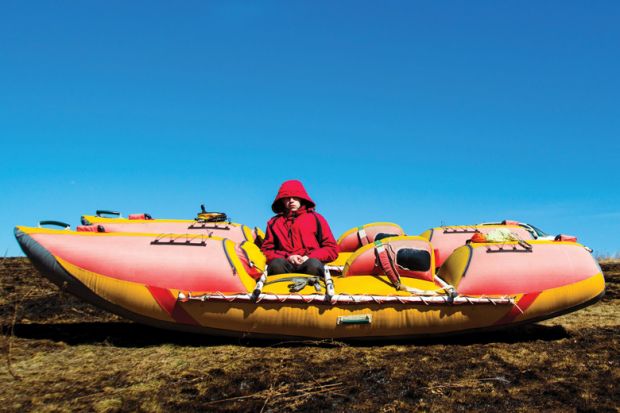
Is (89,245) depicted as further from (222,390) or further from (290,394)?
(290,394)

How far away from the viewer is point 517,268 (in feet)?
13.5

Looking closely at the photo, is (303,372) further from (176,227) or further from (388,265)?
(176,227)

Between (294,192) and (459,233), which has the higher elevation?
(294,192)

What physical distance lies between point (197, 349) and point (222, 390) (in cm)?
104

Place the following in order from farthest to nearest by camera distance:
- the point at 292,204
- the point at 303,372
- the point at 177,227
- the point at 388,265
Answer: the point at 177,227 → the point at 292,204 → the point at 388,265 → the point at 303,372

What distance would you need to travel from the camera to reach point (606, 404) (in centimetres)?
255

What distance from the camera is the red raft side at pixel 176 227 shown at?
19.0ft

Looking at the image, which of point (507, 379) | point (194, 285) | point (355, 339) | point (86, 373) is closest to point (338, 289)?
point (355, 339)

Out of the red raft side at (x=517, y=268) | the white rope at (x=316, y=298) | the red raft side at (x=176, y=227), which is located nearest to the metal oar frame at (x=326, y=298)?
the white rope at (x=316, y=298)

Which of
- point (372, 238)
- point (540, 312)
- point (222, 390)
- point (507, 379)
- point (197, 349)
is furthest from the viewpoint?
point (372, 238)

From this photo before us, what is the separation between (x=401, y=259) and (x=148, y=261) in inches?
89.7

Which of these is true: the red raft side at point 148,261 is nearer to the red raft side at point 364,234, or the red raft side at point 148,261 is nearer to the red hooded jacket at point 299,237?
the red hooded jacket at point 299,237

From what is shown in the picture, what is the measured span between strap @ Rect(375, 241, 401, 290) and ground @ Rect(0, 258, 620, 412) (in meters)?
0.57

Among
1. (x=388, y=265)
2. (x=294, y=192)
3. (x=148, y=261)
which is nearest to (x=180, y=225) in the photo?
(x=294, y=192)
